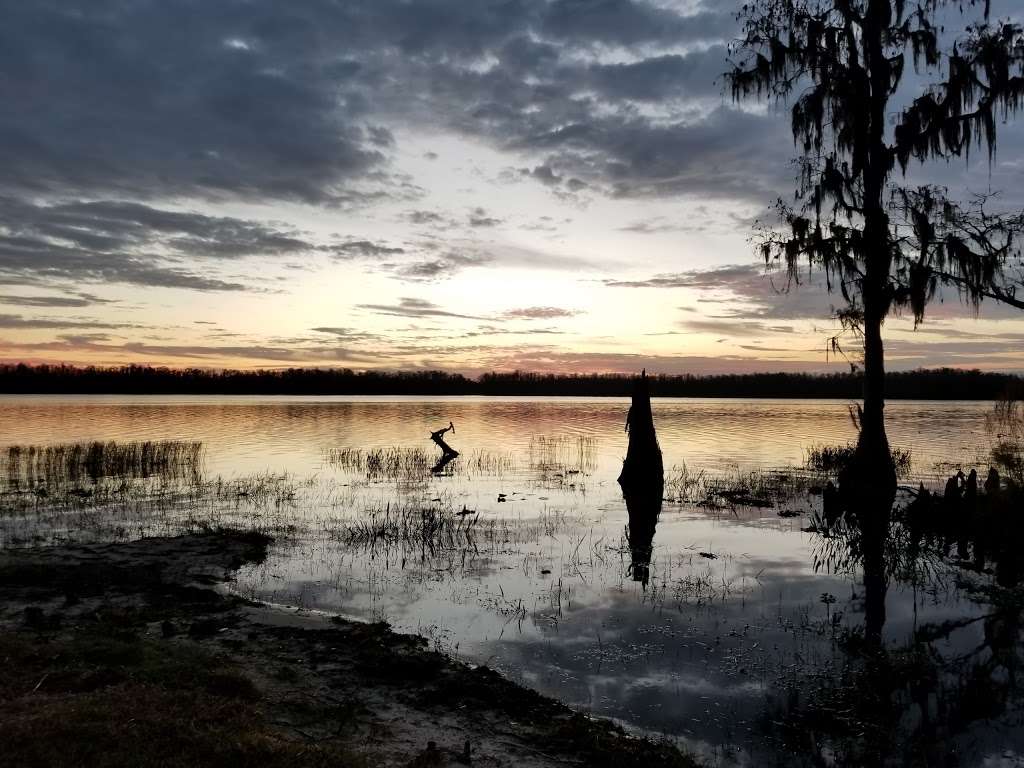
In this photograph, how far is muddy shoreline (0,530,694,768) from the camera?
16.4ft

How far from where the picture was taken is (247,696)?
6285mm

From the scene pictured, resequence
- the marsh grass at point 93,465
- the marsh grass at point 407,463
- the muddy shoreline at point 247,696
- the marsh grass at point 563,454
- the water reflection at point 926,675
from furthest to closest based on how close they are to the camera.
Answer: the marsh grass at point 563,454, the marsh grass at point 407,463, the marsh grass at point 93,465, the water reflection at point 926,675, the muddy shoreline at point 247,696

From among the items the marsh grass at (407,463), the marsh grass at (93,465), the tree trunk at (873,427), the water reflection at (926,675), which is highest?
the tree trunk at (873,427)

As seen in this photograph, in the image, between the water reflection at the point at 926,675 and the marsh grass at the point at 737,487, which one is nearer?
the water reflection at the point at 926,675

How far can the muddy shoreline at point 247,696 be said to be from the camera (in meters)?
5.00

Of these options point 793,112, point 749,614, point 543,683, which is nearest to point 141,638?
point 543,683

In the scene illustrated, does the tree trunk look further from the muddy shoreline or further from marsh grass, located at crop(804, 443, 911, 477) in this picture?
the muddy shoreline

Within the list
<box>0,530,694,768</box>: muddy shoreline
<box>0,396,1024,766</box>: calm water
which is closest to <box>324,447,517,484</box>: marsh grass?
<box>0,396,1024,766</box>: calm water

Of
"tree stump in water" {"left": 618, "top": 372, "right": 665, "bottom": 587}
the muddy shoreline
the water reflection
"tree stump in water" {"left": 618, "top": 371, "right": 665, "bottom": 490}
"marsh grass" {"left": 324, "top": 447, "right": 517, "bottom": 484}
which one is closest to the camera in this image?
the muddy shoreline

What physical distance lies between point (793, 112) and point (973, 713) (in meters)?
17.6

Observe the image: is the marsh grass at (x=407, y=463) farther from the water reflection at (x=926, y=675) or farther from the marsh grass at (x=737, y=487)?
the water reflection at (x=926, y=675)

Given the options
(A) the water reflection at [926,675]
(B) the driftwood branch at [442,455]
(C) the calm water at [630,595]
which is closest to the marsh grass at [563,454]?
(B) the driftwood branch at [442,455]

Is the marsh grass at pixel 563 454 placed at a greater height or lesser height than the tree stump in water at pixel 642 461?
lesser

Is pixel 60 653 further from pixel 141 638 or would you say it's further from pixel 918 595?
pixel 918 595
